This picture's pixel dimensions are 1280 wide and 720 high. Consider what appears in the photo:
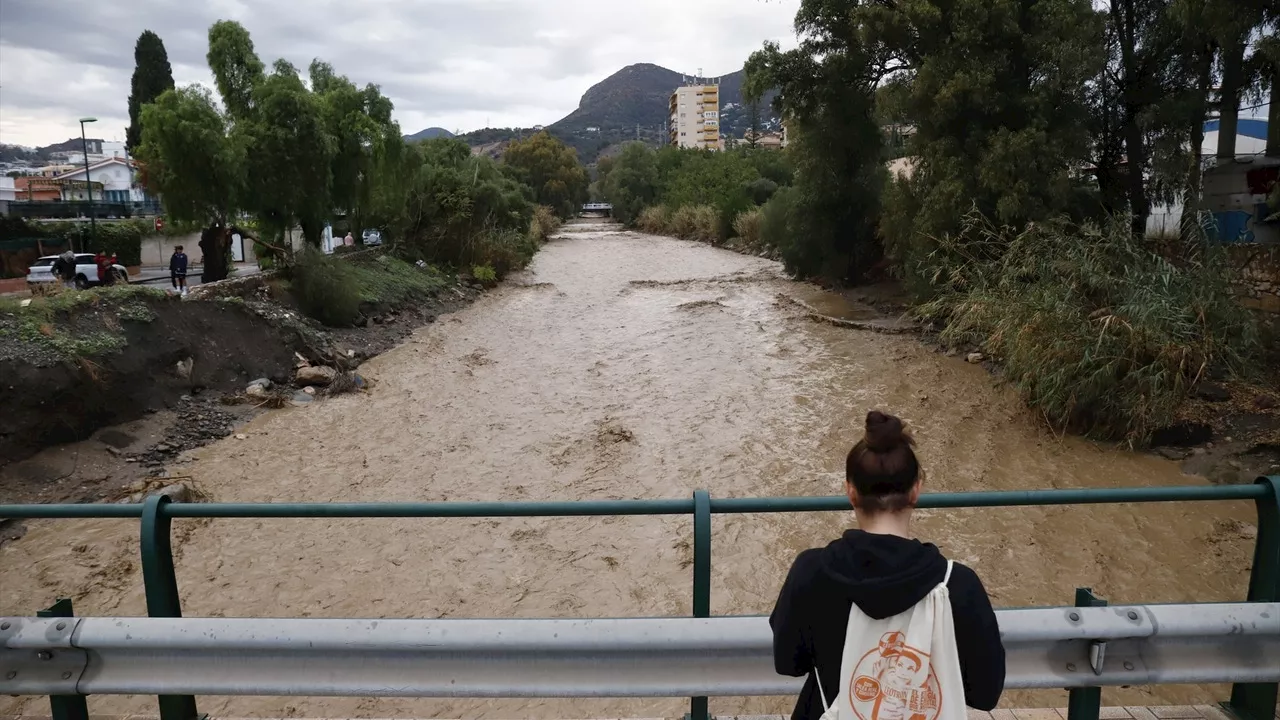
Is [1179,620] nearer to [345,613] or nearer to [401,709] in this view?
[401,709]

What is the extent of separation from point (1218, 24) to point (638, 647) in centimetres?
1180

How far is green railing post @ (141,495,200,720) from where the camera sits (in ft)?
8.72

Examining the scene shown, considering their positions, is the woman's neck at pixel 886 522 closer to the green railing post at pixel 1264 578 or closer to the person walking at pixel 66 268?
the green railing post at pixel 1264 578

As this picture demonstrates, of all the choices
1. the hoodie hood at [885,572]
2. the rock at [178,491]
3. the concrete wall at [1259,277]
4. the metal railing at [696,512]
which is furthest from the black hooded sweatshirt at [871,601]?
the concrete wall at [1259,277]

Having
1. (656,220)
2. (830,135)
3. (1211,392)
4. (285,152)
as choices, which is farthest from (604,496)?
(656,220)

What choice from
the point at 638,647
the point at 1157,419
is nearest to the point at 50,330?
the point at 638,647

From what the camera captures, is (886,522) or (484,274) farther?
(484,274)

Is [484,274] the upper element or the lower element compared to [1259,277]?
lower

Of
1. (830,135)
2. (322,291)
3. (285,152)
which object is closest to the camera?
(322,291)

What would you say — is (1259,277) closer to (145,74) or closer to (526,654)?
(526,654)

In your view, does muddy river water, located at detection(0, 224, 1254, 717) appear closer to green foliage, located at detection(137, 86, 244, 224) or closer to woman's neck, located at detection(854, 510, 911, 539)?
woman's neck, located at detection(854, 510, 911, 539)

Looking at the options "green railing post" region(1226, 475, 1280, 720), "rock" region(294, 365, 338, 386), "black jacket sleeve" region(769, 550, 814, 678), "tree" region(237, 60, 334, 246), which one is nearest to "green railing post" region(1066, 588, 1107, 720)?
"green railing post" region(1226, 475, 1280, 720)

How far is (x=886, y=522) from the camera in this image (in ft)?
6.06

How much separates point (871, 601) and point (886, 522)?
0.19m
